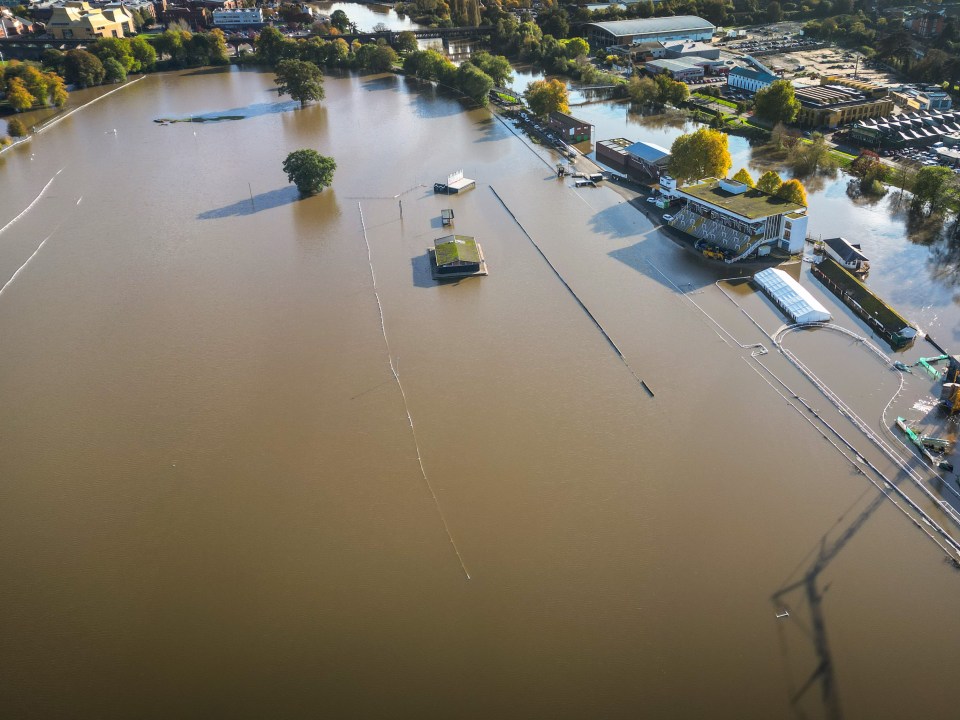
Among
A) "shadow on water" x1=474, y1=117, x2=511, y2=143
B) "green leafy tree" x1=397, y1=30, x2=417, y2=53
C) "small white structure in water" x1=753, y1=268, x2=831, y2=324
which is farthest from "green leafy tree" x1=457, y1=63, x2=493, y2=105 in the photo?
"small white structure in water" x1=753, y1=268, x2=831, y2=324

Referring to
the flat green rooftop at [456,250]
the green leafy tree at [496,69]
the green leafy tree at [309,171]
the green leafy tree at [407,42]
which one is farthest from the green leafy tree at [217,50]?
the flat green rooftop at [456,250]

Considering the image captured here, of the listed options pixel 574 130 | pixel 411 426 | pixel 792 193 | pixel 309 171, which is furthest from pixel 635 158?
pixel 411 426

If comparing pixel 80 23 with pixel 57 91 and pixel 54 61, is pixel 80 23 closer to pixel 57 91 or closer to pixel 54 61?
pixel 54 61

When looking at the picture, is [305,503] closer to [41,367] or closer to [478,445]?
[478,445]

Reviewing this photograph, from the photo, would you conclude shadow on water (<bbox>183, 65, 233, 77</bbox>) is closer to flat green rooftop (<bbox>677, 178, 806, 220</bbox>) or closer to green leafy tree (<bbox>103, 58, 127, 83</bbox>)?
green leafy tree (<bbox>103, 58, 127, 83</bbox>)

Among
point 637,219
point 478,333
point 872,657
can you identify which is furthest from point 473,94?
point 872,657
